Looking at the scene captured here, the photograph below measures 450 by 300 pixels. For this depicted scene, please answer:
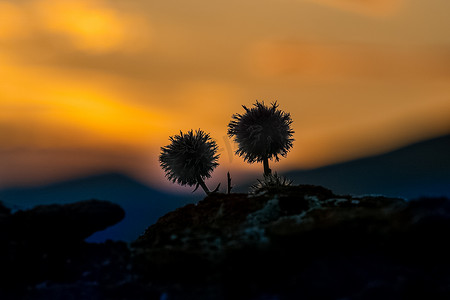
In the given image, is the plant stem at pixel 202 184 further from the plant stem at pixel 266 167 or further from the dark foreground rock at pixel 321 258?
the dark foreground rock at pixel 321 258

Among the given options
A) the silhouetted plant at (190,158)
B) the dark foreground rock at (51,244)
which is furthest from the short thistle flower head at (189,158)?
the dark foreground rock at (51,244)

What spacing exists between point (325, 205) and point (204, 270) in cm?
350

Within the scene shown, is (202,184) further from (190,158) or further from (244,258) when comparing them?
(244,258)

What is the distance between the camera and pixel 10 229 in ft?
26.2

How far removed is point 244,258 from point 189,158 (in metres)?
12.3

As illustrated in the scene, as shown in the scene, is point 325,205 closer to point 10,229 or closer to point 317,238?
point 317,238

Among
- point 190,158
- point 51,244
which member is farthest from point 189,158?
point 51,244

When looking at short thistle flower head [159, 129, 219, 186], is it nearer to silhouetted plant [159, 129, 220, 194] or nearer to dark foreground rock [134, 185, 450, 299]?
silhouetted plant [159, 129, 220, 194]

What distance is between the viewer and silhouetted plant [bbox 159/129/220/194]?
63.4 feet

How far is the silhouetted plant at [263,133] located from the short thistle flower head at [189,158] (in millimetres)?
1491

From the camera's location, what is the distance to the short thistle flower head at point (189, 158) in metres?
19.3

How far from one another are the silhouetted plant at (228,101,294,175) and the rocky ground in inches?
443

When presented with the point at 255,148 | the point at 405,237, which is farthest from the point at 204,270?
the point at 255,148

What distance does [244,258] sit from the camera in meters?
7.23
